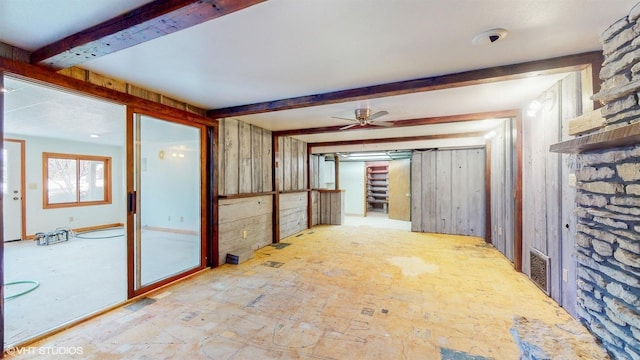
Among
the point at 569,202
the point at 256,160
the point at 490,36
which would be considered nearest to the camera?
the point at 490,36

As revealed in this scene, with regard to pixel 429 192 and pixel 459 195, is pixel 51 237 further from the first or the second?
Answer: pixel 459 195

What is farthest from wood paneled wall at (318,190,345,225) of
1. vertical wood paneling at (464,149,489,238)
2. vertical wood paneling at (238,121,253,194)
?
vertical wood paneling at (238,121,253,194)

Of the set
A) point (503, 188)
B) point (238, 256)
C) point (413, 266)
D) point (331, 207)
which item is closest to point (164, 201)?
point (238, 256)

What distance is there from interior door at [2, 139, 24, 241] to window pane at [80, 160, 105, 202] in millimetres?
1181

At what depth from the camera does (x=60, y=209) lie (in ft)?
20.5

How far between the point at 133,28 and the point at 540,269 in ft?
14.4

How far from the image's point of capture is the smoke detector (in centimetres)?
176

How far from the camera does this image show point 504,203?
4.37 meters

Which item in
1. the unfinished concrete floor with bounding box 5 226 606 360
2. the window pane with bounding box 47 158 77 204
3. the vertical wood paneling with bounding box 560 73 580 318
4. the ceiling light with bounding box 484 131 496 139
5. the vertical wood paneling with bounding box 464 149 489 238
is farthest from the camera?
the window pane with bounding box 47 158 77 204

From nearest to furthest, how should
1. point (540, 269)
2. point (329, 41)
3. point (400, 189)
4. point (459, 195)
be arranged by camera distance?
point (329, 41) → point (540, 269) → point (459, 195) → point (400, 189)

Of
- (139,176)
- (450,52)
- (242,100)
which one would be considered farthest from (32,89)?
(450,52)

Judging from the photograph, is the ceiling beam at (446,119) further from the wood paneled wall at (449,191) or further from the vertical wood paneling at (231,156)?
the wood paneled wall at (449,191)

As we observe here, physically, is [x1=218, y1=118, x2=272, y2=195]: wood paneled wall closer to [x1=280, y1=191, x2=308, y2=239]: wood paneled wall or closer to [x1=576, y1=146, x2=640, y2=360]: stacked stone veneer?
[x1=280, y1=191, x2=308, y2=239]: wood paneled wall

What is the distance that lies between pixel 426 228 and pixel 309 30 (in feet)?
19.3
